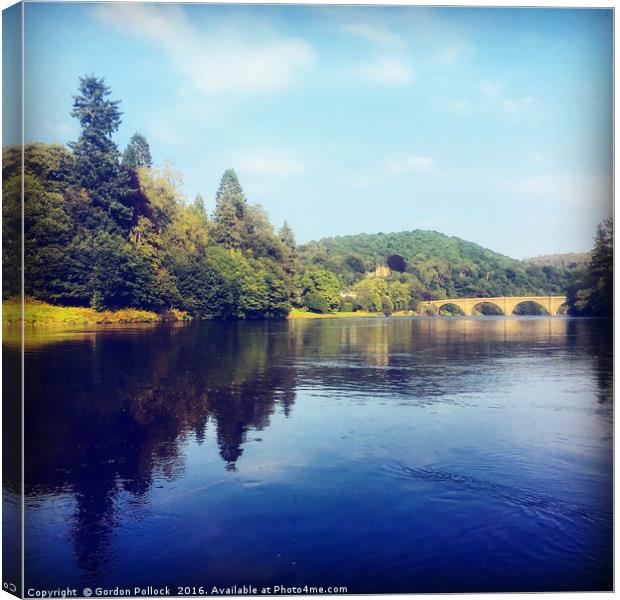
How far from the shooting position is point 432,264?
8836 millimetres

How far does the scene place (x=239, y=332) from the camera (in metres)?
9.09

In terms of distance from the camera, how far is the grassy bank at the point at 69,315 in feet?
20.4

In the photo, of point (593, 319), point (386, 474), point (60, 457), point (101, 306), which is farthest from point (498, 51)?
point (60, 457)

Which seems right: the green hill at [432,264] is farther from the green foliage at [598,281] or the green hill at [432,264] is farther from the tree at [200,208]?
Answer: the tree at [200,208]

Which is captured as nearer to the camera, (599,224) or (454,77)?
(599,224)

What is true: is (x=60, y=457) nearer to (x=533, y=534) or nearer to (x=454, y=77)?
(x=533, y=534)

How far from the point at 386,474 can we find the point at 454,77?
4735mm

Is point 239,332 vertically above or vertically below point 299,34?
below

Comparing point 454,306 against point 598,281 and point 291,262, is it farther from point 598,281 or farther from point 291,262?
point 291,262

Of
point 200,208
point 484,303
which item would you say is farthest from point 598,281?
point 200,208

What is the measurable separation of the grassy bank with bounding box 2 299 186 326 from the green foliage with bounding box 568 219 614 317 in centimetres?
539

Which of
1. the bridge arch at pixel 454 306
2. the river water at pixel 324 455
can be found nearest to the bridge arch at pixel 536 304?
the river water at pixel 324 455

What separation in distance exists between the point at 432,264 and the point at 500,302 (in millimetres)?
A: 1219

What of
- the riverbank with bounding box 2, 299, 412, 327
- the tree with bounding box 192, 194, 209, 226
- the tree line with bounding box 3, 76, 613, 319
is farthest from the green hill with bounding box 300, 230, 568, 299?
the tree with bounding box 192, 194, 209, 226
